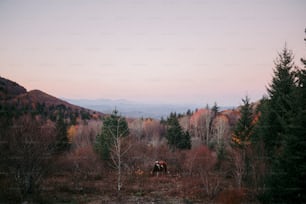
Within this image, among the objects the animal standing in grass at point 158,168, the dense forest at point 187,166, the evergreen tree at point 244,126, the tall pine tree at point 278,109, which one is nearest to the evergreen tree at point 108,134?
the dense forest at point 187,166

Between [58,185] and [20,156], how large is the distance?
21.6ft

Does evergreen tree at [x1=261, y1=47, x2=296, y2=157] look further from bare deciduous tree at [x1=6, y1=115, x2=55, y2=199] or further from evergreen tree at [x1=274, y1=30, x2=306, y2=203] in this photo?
bare deciduous tree at [x1=6, y1=115, x2=55, y2=199]

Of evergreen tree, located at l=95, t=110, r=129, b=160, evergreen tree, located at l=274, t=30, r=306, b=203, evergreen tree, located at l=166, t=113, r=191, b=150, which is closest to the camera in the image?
evergreen tree, located at l=274, t=30, r=306, b=203

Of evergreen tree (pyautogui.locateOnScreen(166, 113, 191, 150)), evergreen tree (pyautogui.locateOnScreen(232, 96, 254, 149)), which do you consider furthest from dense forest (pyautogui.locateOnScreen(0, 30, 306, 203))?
evergreen tree (pyautogui.locateOnScreen(166, 113, 191, 150))

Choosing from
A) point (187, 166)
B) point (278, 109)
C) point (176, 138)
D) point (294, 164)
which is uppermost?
point (278, 109)

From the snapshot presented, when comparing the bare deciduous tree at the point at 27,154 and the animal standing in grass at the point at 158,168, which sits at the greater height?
the bare deciduous tree at the point at 27,154

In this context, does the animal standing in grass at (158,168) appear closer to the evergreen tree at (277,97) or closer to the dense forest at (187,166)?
the dense forest at (187,166)

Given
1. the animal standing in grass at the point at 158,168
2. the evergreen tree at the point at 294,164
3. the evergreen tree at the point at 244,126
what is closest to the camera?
the evergreen tree at the point at 294,164

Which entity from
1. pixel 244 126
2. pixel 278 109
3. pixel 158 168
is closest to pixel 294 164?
pixel 278 109

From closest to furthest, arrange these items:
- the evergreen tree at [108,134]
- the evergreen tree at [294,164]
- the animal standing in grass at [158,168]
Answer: the evergreen tree at [294,164] < the animal standing in grass at [158,168] < the evergreen tree at [108,134]

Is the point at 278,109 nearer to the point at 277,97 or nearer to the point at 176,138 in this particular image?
the point at 277,97

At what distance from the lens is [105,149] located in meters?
28.2

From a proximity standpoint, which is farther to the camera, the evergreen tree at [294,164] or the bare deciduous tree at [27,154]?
the bare deciduous tree at [27,154]

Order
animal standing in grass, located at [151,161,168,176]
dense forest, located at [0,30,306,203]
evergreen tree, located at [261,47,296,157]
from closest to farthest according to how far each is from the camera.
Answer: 1. dense forest, located at [0,30,306,203]
2. evergreen tree, located at [261,47,296,157]
3. animal standing in grass, located at [151,161,168,176]
